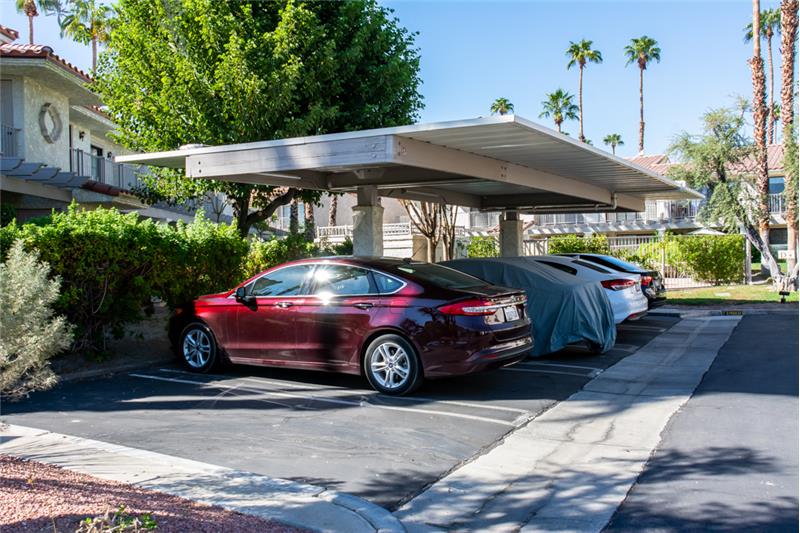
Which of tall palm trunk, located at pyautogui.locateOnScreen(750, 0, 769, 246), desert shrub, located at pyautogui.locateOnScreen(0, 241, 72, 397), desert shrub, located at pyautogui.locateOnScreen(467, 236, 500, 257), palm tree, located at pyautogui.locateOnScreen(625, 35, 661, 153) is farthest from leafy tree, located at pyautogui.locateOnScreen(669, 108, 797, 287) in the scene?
palm tree, located at pyautogui.locateOnScreen(625, 35, 661, 153)

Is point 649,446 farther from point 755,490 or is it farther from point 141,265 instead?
point 141,265

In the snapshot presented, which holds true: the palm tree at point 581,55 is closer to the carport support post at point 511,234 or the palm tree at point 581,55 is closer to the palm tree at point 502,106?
the palm tree at point 502,106

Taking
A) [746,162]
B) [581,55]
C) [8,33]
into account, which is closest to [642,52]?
[581,55]

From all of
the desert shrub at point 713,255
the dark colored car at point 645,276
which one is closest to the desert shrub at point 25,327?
the dark colored car at point 645,276

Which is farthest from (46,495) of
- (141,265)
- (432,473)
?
(141,265)

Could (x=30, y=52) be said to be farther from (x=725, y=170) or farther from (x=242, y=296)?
(x=725, y=170)

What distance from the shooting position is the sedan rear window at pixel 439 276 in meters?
8.60

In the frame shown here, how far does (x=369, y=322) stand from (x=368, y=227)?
4.30 meters

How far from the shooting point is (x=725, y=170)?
24547 millimetres

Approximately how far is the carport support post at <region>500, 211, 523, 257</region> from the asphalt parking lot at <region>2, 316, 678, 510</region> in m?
8.43

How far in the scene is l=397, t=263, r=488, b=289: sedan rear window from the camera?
28.2 ft

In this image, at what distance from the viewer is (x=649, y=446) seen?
632cm

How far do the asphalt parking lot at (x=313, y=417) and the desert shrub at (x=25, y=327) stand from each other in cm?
67

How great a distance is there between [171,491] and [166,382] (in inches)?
184
